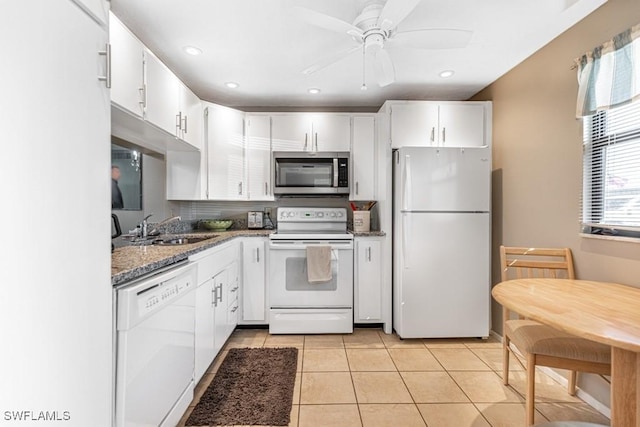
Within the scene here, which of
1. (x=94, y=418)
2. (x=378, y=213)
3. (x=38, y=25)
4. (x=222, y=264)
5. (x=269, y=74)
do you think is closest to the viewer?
(x=38, y=25)

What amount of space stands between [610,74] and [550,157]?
0.63 metres

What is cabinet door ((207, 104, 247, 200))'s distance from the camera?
10.7ft

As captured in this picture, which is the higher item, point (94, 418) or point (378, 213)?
point (378, 213)

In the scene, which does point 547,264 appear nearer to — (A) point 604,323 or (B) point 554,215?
(B) point 554,215

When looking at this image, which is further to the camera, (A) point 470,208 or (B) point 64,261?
(A) point 470,208

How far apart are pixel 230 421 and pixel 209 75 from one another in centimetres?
271

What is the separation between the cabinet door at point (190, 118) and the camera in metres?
2.60

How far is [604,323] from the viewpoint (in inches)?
43.9

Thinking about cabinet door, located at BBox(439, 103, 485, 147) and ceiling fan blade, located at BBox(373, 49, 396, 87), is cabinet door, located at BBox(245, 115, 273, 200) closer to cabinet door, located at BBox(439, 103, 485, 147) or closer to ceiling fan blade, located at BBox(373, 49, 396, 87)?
ceiling fan blade, located at BBox(373, 49, 396, 87)

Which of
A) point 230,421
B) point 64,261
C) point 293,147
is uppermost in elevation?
point 293,147

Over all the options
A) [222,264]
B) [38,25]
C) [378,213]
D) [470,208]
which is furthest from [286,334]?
[38,25]

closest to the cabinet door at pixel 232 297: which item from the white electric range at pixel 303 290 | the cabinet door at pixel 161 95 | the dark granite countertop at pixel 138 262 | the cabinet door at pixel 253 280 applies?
the cabinet door at pixel 253 280

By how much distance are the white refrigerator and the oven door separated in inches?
24.8

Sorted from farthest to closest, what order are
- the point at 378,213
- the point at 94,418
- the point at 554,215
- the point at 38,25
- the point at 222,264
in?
1. the point at 378,213
2. the point at 222,264
3. the point at 554,215
4. the point at 94,418
5. the point at 38,25
